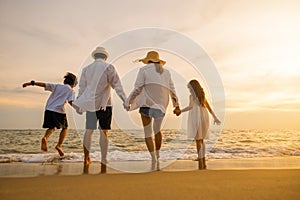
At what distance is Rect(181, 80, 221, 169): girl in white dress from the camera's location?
510cm

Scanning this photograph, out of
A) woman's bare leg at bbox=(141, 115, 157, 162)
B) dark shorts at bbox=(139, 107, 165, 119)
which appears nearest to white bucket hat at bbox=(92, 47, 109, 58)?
dark shorts at bbox=(139, 107, 165, 119)

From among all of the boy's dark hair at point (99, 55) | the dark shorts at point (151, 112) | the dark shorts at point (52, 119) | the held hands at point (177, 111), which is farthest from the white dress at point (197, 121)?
the dark shorts at point (52, 119)

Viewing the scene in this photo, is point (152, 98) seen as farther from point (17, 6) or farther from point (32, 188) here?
point (17, 6)

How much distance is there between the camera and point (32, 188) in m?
2.31

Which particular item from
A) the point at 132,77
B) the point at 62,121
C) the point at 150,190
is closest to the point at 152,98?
the point at 132,77

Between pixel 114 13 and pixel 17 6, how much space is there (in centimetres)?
216

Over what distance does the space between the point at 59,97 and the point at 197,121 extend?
2.79 meters

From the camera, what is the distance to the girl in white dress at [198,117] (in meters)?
5.10

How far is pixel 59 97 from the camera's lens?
5.80m

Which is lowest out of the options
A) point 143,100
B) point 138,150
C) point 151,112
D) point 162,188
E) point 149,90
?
point 138,150

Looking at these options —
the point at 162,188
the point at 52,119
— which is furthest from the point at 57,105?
the point at 162,188

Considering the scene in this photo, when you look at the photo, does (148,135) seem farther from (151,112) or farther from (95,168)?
(95,168)

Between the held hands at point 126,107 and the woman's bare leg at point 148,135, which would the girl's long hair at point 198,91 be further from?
the held hands at point 126,107

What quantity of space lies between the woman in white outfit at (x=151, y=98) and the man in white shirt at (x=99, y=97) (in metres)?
0.36
